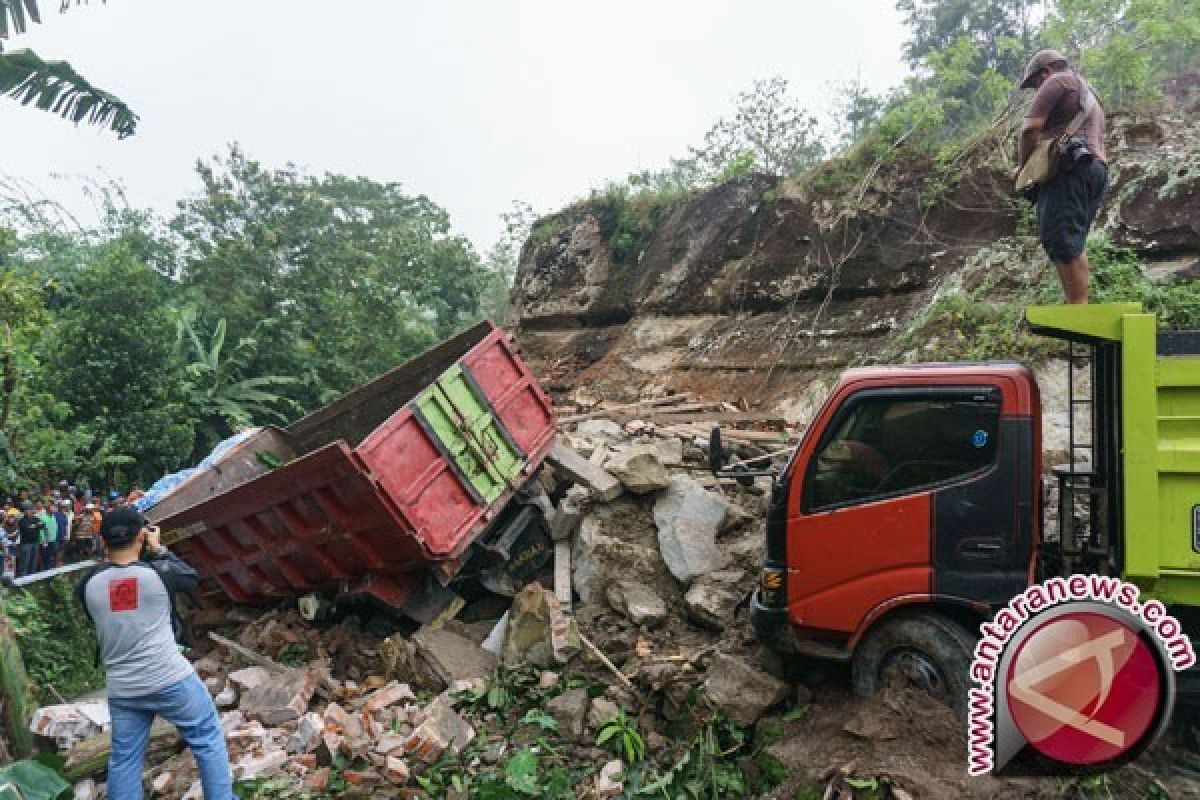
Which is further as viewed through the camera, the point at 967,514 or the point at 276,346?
the point at 276,346

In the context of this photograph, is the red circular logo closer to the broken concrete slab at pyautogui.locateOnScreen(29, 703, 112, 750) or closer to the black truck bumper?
the black truck bumper

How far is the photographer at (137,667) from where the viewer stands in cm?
361

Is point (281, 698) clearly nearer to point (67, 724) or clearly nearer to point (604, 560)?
point (67, 724)

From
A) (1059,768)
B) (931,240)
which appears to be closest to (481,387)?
(1059,768)

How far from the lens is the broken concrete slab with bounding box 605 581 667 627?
5199mm

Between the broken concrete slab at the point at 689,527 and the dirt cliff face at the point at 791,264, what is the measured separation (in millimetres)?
3894

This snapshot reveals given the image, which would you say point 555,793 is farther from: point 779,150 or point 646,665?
point 779,150

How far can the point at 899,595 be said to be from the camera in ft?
12.0

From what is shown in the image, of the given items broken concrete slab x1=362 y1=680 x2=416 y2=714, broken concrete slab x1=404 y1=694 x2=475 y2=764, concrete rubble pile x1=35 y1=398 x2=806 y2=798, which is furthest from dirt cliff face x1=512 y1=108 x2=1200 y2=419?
broken concrete slab x1=404 y1=694 x2=475 y2=764

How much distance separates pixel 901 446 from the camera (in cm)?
372

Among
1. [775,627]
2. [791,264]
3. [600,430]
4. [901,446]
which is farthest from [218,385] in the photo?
[901,446]

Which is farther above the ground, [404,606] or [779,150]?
[779,150]

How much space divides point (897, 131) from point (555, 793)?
10.3 metres

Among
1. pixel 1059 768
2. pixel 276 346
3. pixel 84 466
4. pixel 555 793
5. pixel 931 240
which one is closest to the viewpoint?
pixel 1059 768
